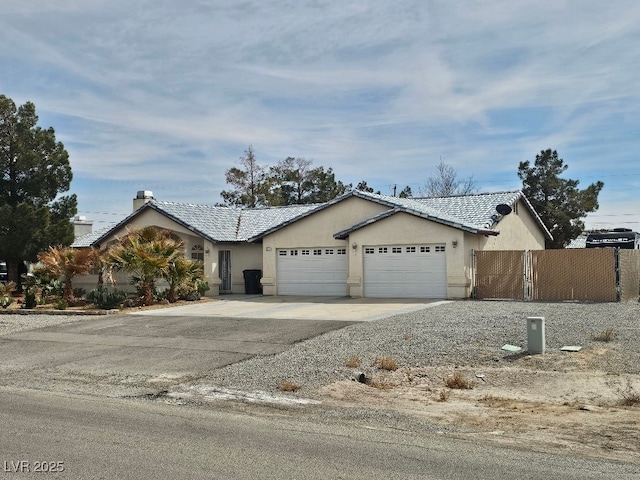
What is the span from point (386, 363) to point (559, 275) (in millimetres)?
13140

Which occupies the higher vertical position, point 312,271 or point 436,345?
point 312,271

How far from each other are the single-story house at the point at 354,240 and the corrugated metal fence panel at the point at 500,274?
0.44 meters

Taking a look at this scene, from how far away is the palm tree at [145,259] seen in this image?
72.5 ft

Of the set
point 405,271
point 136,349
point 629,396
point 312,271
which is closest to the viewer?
point 629,396

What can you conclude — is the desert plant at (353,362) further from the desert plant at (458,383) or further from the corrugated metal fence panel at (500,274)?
the corrugated metal fence panel at (500,274)

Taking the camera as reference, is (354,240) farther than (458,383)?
Yes

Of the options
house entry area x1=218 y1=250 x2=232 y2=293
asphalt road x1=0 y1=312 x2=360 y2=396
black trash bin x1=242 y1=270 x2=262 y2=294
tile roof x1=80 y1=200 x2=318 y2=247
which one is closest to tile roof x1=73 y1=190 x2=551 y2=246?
tile roof x1=80 y1=200 x2=318 y2=247

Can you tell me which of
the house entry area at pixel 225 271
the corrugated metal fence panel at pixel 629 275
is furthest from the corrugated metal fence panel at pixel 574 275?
the house entry area at pixel 225 271

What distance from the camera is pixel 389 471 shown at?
570 centimetres

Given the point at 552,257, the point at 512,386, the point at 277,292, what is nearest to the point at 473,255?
the point at 552,257

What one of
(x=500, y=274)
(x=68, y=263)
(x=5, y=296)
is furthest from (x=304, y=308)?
(x=5, y=296)

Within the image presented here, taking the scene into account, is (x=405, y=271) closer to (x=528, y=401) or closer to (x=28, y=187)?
(x=528, y=401)

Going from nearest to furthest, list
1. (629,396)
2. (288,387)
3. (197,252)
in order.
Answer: (629,396), (288,387), (197,252)

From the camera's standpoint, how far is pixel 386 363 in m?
10.8
